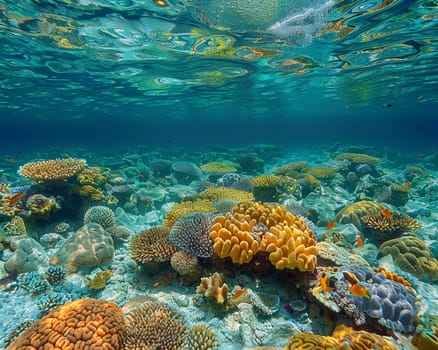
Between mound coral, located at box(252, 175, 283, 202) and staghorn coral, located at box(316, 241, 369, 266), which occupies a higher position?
staghorn coral, located at box(316, 241, 369, 266)

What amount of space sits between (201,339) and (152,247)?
212cm

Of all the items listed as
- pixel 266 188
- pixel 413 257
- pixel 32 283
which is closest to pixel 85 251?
pixel 32 283

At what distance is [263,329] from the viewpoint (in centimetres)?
384

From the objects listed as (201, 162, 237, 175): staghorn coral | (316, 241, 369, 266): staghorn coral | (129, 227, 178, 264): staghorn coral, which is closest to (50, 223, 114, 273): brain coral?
(129, 227, 178, 264): staghorn coral

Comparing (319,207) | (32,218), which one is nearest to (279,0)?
(319,207)

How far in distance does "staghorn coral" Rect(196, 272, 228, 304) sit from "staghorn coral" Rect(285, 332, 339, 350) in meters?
1.23

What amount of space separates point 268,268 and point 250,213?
1.21 m

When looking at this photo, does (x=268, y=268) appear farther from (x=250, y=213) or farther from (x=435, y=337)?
(x=435, y=337)

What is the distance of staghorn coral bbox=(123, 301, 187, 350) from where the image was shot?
333cm

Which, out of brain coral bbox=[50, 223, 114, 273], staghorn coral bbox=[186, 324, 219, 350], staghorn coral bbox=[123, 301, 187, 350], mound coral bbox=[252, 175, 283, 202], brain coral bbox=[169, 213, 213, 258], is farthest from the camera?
mound coral bbox=[252, 175, 283, 202]

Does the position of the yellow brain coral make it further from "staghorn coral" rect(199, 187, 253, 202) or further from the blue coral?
the blue coral

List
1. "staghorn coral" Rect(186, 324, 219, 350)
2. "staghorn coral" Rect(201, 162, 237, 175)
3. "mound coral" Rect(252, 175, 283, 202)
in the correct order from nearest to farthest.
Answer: "staghorn coral" Rect(186, 324, 219, 350) → "mound coral" Rect(252, 175, 283, 202) → "staghorn coral" Rect(201, 162, 237, 175)

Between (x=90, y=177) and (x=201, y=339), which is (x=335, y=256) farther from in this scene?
(x=90, y=177)

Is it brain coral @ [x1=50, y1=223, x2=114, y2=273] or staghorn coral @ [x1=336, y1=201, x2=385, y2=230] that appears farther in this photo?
staghorn coral @ [x1=336, y1=201, x2=385, y2=230]
